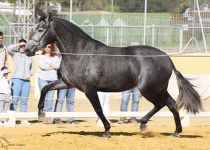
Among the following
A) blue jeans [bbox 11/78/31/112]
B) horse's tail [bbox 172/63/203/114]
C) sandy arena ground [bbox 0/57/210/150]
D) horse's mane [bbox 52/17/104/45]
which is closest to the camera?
sandy arena ground [bbox 0/57/210/150]

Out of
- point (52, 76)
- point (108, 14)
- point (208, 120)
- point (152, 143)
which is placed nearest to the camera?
point (152, 143)

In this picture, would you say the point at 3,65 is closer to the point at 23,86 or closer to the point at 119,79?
the point at 23,86

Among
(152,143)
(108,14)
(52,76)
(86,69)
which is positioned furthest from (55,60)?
(108,14)

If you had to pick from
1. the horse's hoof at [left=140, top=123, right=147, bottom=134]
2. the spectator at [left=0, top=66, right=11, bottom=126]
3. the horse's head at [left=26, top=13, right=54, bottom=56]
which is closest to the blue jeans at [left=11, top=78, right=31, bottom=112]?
the spectator at [left=0, top=66, right=11, bottom=126]

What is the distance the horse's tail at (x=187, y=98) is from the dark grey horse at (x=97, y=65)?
0.42 meters

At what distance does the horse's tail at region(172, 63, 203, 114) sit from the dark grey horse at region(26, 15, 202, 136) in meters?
0.42

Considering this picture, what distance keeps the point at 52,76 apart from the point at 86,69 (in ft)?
10.3

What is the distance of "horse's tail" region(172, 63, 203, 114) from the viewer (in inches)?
501

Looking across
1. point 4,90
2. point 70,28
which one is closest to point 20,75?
point 4,90

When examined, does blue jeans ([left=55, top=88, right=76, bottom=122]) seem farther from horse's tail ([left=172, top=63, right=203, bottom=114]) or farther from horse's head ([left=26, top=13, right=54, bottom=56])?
horse's tail ([left=172, top=63, right=203, bottom=114])

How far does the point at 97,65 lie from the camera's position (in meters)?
12.2

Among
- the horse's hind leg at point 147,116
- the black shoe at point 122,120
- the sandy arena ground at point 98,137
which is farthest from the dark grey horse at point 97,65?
the black shoe at point 122,120

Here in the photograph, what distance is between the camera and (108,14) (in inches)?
1168

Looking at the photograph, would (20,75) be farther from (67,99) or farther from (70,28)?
(70,28)
